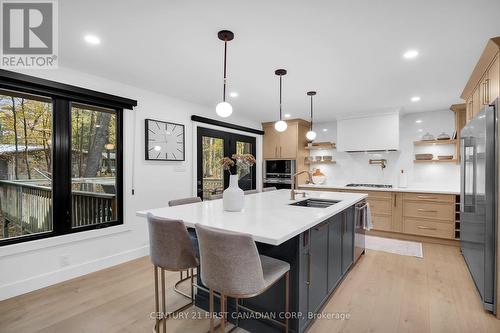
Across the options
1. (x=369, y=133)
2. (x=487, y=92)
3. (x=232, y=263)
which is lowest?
(x=232, y=263)

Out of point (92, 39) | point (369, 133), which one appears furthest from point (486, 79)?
point (92, 39)

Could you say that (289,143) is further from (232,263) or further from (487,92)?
(232,263)

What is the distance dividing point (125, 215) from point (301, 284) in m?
2.64

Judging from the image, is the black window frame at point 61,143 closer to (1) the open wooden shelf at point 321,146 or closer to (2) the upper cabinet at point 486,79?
(2) the upper cabinet at point 486,79

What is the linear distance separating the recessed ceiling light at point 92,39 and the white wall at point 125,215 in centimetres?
86

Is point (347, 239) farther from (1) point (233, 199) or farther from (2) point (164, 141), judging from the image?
(2) point (164, 141)

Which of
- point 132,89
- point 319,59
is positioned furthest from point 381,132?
point 132,89

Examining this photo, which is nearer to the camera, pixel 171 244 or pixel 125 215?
pixel 171 244

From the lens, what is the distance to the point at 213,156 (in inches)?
192

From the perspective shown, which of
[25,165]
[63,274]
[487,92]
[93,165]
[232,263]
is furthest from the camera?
[93,165]

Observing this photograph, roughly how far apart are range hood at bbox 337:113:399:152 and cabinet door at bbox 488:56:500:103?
7.32 feet

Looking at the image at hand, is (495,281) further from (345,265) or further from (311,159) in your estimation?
(311,159)

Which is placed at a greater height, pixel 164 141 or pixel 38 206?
pixel 164 141

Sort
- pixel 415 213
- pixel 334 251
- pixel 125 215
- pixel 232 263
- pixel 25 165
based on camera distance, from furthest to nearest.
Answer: pixel 415 213
pixel 125 215
pixel 25 165
pixel 334 251
pixel 232 263
